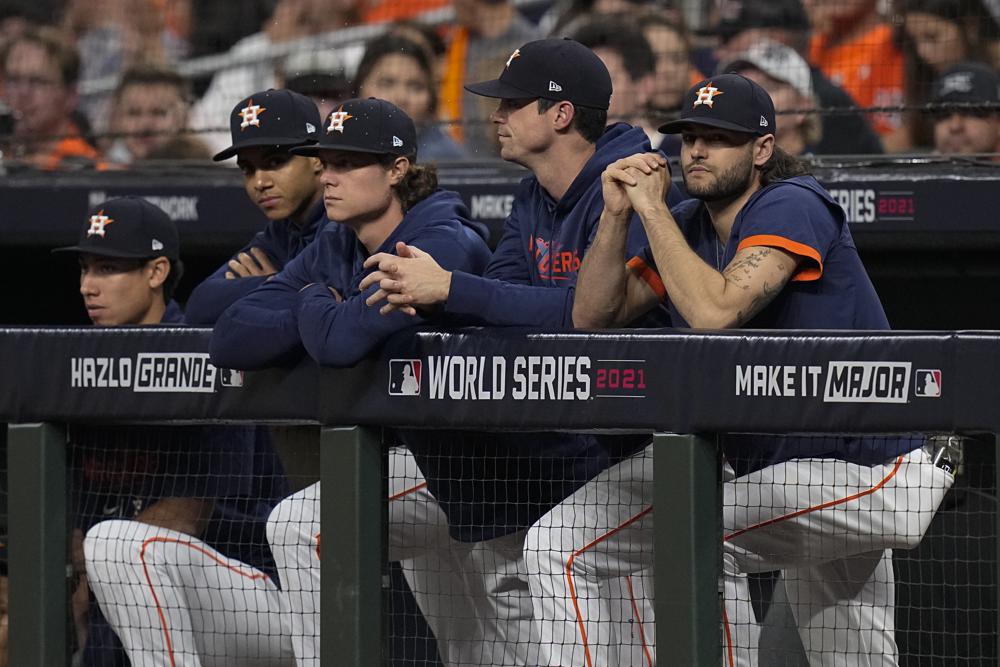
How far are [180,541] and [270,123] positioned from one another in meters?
1.07

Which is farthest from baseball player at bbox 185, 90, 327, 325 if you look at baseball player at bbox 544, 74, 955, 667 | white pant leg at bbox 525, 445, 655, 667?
white pant leg at bbox 525, 445, 655, 667

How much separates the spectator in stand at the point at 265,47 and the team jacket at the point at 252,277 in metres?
2.26

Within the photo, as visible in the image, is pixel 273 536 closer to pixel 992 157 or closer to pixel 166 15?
pixel 992 157

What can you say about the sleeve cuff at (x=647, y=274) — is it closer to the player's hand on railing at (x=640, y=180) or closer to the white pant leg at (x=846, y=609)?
the player's hand on railing at (x=640, y=180)

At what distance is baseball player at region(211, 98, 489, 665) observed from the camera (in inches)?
113

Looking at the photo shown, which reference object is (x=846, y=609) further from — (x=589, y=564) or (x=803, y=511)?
(x=589, y=564)

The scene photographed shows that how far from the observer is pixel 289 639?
3123mm

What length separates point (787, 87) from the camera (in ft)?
15.5

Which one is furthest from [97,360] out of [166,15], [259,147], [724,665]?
[166,15]

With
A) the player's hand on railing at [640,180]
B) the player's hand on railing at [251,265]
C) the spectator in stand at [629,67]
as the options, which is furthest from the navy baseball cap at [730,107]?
the spectator in stand at [629,67]

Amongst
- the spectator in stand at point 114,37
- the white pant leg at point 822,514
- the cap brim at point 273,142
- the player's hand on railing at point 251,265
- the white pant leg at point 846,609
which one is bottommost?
the white pant leg at point 846,609

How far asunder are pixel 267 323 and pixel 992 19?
3141 mm

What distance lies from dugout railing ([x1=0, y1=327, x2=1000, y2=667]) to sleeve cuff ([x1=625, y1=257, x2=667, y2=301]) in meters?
0.37

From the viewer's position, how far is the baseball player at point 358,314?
2867mm
